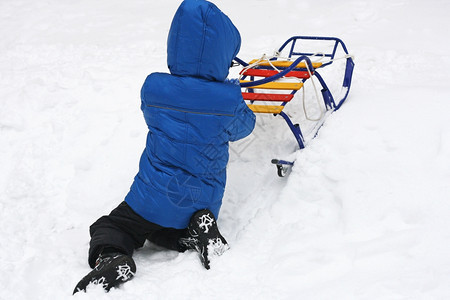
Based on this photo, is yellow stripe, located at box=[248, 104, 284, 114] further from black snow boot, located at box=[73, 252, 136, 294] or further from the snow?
black snow boot, located at box=[73, 252, 136, 294]

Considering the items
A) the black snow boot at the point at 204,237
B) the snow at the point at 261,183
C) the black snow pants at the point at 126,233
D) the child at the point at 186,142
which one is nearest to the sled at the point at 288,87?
the snow at the point at 261,183

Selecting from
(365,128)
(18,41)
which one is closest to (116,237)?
(365,128)

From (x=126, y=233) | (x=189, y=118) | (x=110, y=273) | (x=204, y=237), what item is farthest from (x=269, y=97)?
(x=110, y=273)

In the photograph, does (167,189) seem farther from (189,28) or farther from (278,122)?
(278,122)

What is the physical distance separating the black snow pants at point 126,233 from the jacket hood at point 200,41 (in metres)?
0.85

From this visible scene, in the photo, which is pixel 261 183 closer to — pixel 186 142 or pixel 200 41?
pixel 186 142

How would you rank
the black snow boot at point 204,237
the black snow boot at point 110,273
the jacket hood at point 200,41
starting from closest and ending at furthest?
the black snow boot at point 110,273 < the jacket hood at point 200,41 < the black snow boot at point 204,237

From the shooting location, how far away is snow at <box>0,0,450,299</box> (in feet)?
6.54

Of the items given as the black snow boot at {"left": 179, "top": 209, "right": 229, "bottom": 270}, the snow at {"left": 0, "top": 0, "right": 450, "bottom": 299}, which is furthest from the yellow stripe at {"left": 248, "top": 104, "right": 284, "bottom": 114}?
the black snow boot at {"left": 179, "top": 209, "right": 229, "bottom": 270}

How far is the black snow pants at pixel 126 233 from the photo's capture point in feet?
7.18

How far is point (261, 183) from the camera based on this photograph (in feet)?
9.57

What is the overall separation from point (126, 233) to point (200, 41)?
1108 mm

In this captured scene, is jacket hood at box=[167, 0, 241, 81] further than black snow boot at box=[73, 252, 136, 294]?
Yes

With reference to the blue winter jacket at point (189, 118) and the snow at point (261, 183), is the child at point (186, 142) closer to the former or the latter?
the blue winter jacket at point (189, 118)
